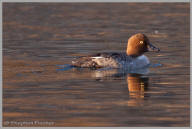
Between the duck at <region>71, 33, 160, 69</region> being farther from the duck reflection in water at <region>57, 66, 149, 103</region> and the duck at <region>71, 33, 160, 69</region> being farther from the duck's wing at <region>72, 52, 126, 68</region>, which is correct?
the duck reflection in water at <region>57, 66, 149, 103</region>

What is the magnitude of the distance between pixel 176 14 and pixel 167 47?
8.57 metres

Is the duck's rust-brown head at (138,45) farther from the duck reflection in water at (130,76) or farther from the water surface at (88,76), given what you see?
the duck reflection in water at (130,76)

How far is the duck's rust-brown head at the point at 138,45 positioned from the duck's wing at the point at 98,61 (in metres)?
0.99

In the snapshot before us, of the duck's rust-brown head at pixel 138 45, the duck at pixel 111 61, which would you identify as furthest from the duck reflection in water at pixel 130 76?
the duck's rust-brown head at pixel 138 45

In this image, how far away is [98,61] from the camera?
45.7 ft

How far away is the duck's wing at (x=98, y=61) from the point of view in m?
13.9

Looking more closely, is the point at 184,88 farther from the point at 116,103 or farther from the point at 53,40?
the point at 53,40

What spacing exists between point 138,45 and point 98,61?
1.51m

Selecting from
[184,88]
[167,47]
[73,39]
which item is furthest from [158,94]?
[73,39]

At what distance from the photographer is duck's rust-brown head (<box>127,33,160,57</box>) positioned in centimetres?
1491

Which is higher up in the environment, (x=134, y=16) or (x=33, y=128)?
(x=134, y=16)

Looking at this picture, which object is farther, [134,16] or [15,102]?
[134,16]

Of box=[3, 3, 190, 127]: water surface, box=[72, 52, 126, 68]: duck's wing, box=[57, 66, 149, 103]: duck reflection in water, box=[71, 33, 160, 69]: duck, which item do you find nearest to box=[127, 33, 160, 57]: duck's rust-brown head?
box=[71, 33, 160, 69]: duck

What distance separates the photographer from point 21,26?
22.5m
